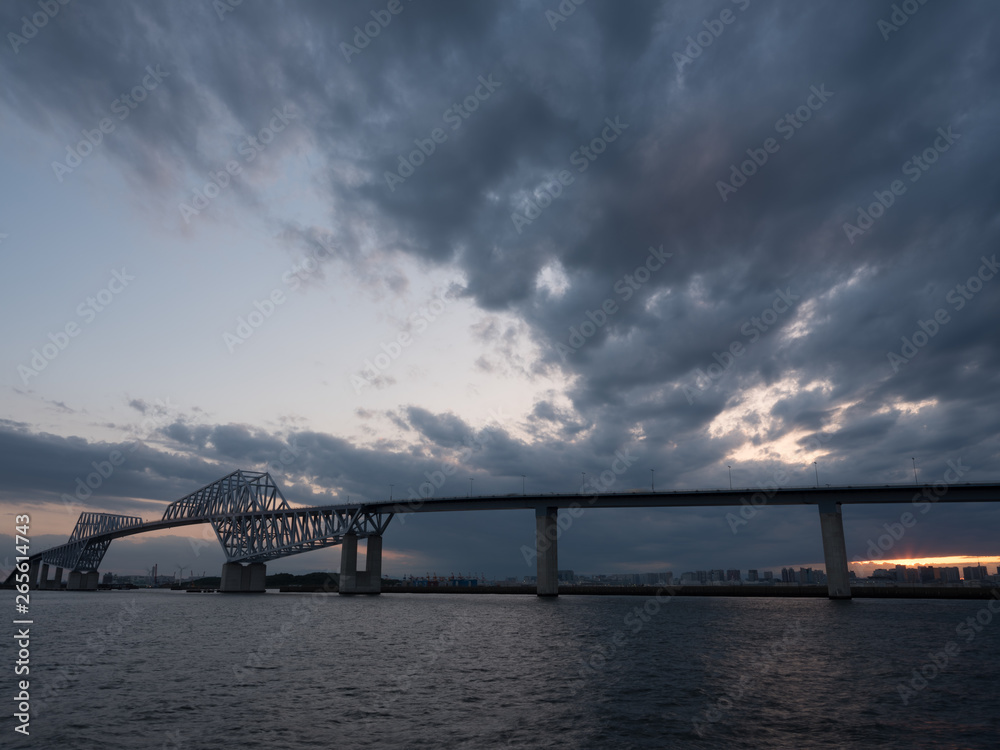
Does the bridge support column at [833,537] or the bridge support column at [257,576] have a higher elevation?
the bridge support column at [833,537]

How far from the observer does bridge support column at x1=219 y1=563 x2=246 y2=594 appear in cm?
16412

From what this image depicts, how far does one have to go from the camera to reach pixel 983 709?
24188 millimetres

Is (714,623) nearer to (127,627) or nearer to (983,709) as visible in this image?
(983,709)

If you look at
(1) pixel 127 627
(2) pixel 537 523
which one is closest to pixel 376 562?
(2) pixel 537 523

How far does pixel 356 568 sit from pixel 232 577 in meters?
45.0

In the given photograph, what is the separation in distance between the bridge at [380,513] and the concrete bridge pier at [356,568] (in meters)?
0.25

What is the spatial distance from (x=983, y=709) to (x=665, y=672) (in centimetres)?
1429

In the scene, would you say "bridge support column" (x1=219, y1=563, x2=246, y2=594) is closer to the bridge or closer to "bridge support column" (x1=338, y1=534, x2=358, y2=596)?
the bridge

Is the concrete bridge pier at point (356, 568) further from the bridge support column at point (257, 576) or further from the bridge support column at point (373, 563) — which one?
the bridge support column at point (257, 576)

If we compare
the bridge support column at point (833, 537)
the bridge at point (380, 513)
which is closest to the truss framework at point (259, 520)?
the bridge at point (380, 513)

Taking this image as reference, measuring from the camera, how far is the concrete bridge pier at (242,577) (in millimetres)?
164750
